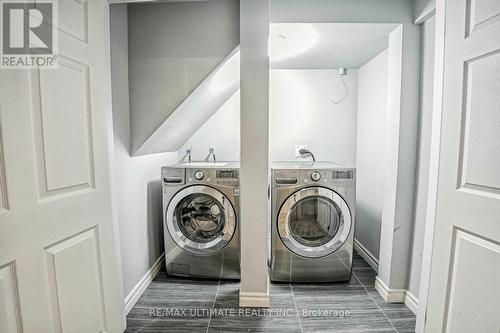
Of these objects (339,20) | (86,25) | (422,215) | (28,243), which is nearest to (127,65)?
(86,25)

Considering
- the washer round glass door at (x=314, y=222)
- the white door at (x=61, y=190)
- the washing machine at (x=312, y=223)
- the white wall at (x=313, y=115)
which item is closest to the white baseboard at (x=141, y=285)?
the white door at (x=61, y=190)

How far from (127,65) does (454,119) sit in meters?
1.97

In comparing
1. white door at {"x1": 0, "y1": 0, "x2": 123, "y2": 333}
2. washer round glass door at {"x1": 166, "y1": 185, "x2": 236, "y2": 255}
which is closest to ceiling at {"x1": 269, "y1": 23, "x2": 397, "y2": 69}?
white door at {"x1": 0, "y1": 0, "x2": 123, "y2": 333}

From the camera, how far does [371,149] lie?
7.22 feet

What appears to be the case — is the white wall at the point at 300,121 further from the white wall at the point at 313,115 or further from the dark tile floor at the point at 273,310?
the dark tile floor at the point at 273,310

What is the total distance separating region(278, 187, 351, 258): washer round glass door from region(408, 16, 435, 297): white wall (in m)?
0.46

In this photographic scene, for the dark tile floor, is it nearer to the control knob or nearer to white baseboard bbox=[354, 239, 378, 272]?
white baseboard bbox=[354, 239, 378, 272]

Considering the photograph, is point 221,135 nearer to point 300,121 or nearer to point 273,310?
point 300,121

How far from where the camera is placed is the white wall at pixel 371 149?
2004mm

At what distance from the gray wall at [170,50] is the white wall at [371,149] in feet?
4.78

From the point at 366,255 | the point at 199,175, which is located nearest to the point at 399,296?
the point at 366,255

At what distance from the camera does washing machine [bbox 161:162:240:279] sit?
1827mm

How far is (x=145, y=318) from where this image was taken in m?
1.48

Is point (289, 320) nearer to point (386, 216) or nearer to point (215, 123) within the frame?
point (386, 216)
